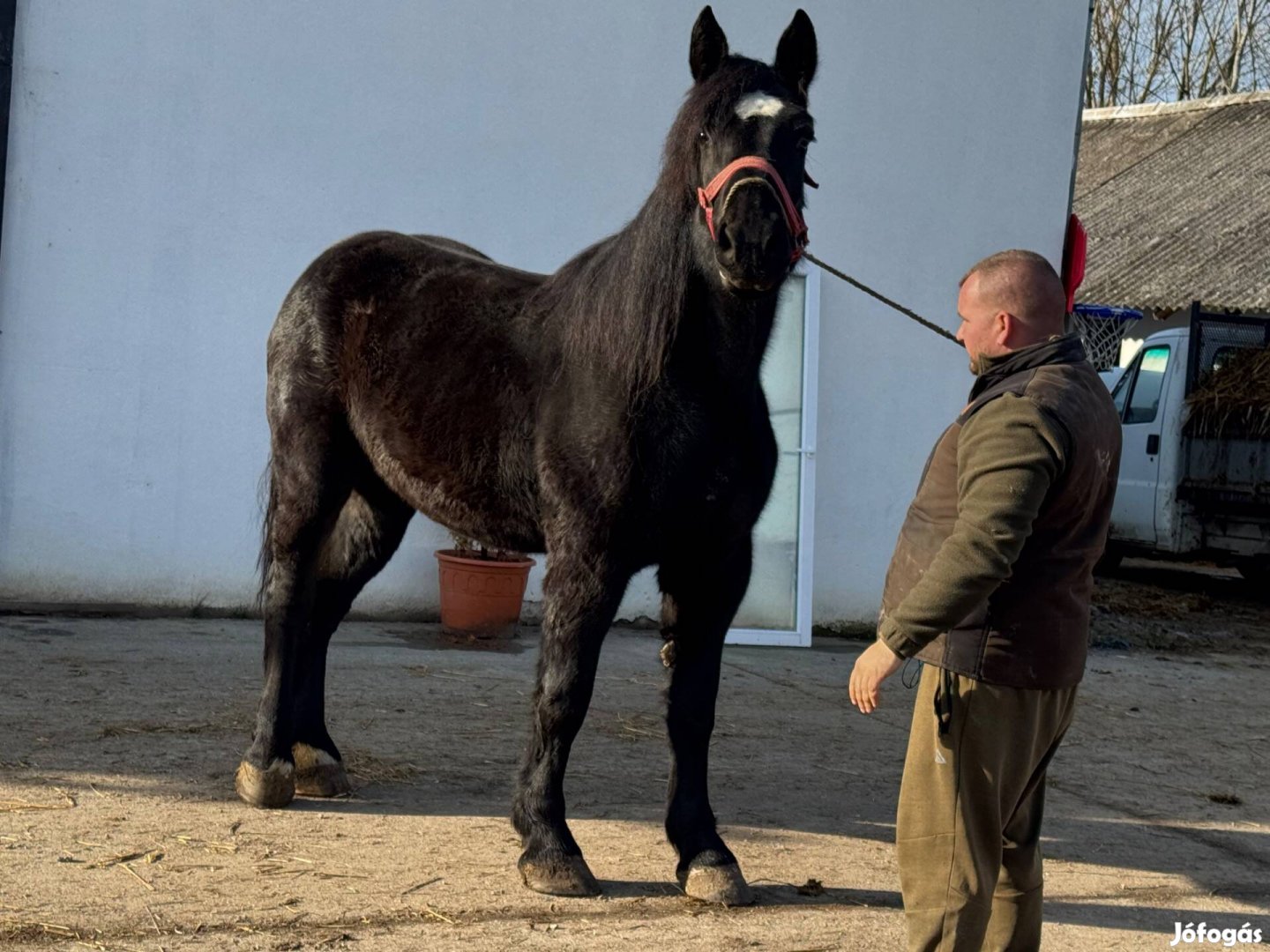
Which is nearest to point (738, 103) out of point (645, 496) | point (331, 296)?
point (645, 496)

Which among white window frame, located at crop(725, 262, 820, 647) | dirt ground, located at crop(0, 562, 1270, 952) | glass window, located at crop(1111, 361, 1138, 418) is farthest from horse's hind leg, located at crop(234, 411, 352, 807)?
glass window, located at crop(1111, 361, 1138, 418)

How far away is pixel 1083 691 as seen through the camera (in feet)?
25.1

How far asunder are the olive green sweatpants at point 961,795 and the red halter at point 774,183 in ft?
4.16

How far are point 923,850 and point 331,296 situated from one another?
114 inches

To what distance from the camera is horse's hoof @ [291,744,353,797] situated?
459 centimetres

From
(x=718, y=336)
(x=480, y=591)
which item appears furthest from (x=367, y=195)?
(x=718, y=336)

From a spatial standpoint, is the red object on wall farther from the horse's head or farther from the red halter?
the red halter

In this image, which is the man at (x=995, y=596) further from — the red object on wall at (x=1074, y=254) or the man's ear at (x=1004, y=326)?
the red object on wall at (x=1074, y=254)

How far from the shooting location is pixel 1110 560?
548 inches

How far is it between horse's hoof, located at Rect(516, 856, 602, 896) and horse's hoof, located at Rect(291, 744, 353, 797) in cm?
110

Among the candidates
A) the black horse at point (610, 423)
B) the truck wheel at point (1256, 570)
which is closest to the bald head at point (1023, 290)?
the black horse at point (610, 423)

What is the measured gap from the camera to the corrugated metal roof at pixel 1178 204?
1969 centimetres

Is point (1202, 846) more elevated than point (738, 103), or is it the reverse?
point (738, 103)

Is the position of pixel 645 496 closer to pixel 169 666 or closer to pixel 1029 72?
pixel 169 666
